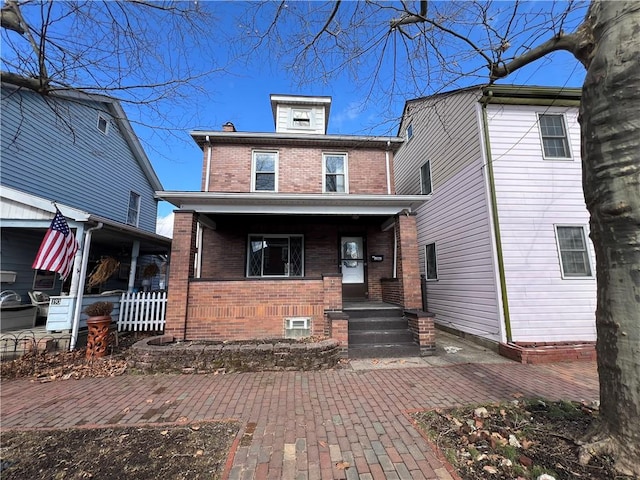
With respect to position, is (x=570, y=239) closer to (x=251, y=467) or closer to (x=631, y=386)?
(x=631, y=386)

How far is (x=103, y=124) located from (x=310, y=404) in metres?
13.2

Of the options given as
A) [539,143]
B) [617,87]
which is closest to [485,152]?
[539,143]

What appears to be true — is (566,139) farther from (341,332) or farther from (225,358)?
(225,358)

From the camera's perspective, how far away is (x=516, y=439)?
2.63 meters

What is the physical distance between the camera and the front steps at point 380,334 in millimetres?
5652

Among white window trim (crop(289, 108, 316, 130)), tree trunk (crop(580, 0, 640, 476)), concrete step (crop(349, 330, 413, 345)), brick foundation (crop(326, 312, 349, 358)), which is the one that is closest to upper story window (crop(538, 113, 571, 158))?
tree trunk (crop(580, 0, 640, 476))

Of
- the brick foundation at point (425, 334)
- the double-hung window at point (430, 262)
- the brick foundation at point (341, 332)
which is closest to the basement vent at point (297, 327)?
the brick foundation at point (341, 332)

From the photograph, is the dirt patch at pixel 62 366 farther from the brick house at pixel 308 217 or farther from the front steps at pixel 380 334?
the front steps at pixel 380 334

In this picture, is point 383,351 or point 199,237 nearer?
point 383,351

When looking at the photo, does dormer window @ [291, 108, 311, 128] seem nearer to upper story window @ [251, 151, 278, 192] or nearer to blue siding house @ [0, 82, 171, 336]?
upper story window @ [251, 151, 278, 192]

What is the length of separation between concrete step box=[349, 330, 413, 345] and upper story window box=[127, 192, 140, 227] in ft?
39.8

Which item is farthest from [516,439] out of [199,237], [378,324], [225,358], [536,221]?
[199,237]

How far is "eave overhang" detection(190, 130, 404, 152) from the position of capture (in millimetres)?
8703

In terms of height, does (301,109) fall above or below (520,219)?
above
